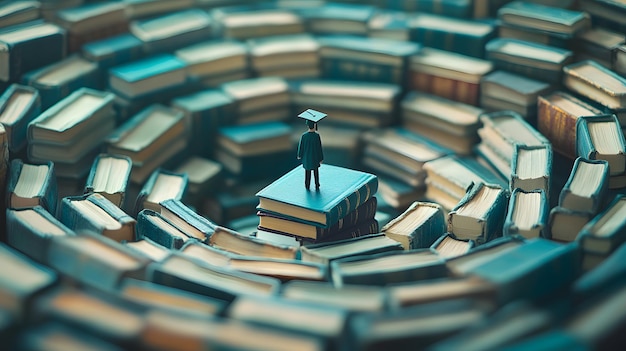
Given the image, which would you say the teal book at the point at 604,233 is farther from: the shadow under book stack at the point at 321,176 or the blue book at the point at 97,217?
the blue book at the point at 97,217

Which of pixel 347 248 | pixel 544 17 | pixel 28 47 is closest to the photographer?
pixel 347 248

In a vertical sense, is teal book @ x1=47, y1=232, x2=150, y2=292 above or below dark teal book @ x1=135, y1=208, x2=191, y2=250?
above

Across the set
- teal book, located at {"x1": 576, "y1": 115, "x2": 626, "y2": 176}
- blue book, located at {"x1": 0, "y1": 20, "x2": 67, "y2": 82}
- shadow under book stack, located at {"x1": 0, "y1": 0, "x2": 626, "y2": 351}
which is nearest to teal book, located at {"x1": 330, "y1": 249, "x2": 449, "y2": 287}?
shadow under book stack, located at {"x1": 0, "y1": 0, "x2": 626, "y2": 351}

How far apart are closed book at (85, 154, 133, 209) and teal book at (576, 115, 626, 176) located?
267 cm

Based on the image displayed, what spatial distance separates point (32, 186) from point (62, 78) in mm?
1231

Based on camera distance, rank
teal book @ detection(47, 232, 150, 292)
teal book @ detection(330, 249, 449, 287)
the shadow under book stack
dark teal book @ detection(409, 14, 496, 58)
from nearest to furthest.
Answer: the shadow under book stack < teal book @ detection(47, 232, 150, 292) < teal book @ detection(330, 249, 449, 287) < dark teal book @ detection(409, 14, 496, 58)

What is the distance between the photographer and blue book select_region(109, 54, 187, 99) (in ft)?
18.5

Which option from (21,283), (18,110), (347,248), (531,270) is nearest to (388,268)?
(347,248)

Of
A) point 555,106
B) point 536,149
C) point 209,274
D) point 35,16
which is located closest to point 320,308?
point 209,274

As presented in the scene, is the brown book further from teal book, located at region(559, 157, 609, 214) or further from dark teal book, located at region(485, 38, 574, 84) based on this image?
teal book, located at region(559, 157, 609, 214)

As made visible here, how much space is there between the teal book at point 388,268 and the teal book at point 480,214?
22.2 inches

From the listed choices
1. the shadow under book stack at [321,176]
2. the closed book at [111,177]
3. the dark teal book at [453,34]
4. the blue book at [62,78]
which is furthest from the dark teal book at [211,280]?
the dark teal book at [453,34]

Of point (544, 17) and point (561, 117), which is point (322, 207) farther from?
point (544, 17)

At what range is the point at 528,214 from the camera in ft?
14.0
